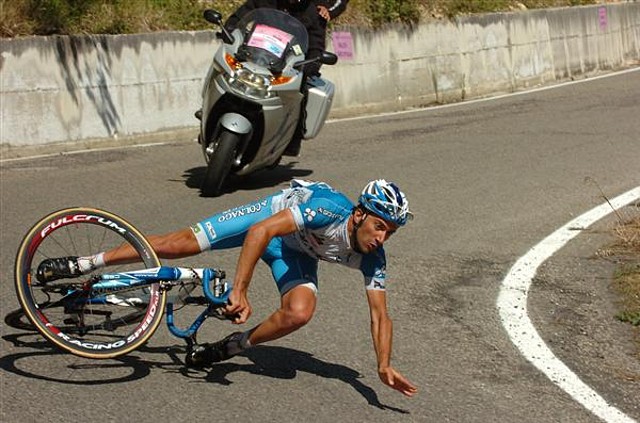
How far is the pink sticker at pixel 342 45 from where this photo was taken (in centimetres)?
1797

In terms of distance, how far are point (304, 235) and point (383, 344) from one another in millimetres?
756

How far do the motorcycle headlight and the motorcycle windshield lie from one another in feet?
0.52

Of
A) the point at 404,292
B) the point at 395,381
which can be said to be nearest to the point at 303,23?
the point at 404,292

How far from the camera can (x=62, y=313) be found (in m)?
6.16

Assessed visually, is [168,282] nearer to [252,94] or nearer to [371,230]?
[371,230]

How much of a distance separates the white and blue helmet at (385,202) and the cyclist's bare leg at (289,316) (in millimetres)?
662

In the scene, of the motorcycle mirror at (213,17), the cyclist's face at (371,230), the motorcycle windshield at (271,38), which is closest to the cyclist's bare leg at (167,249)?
the cyclist's face at (371,230)

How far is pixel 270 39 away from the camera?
11.1 m

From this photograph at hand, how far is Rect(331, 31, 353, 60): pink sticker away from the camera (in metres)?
18.0

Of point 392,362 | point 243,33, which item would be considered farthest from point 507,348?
point 243,33

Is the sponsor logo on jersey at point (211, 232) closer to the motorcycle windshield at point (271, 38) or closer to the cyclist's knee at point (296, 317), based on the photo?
the cyclist's knee at point (296, 317)

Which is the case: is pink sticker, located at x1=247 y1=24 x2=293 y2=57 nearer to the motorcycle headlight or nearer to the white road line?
the motorcycle headlight

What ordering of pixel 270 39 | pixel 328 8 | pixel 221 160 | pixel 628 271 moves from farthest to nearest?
pixel 328 8
pixel 270 39
pixel 221 160
pixel 628 271

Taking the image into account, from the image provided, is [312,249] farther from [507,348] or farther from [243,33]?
[243,33]
